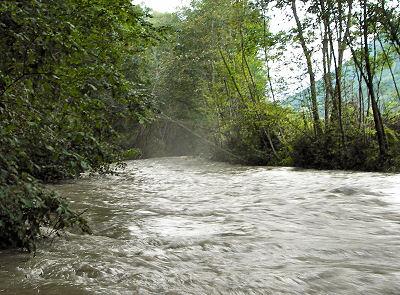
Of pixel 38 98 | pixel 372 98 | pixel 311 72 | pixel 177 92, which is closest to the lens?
pixel 38 98

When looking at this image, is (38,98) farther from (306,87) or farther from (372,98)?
(306,87)

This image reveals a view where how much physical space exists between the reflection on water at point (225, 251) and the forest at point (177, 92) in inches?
17.1

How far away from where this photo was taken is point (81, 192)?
27.9 feet

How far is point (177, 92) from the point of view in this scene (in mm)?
28656

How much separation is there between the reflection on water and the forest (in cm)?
43

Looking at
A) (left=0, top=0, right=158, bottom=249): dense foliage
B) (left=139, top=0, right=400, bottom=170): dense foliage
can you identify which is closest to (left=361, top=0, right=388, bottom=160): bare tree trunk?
(left=139, top=0, right=400, bottom=170): dense foliage

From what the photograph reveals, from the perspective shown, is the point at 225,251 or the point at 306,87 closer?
the point at 225,251

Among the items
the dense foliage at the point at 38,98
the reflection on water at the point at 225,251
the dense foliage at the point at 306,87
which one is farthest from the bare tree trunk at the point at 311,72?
the dense foliage at the point at 38,98

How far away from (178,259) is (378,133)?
33.4 ft

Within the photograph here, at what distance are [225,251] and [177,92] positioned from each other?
83.4ft

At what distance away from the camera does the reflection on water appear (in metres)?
2.84

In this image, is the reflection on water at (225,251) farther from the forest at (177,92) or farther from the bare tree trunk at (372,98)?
the bare tree trunk at (372,98)

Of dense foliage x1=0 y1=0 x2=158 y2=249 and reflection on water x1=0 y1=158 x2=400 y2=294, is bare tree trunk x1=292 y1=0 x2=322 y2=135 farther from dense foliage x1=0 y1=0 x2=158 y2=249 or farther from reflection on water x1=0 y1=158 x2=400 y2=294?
dense foliage x1=0 y1=0 x2=158 y2=249

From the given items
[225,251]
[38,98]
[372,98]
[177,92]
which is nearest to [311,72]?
[372,98]
